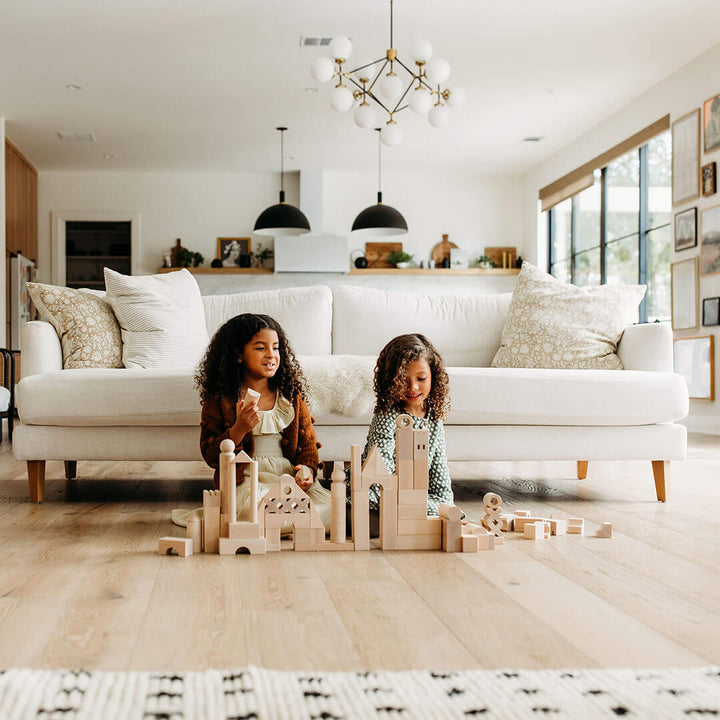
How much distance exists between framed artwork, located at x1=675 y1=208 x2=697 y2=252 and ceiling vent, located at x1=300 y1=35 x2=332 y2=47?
9.62 feet

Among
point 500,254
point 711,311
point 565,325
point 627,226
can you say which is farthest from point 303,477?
point 500,254

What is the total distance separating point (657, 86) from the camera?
678 centimetres

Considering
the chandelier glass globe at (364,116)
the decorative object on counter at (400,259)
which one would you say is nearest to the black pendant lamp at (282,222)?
the decorative object on counter at (400,259)

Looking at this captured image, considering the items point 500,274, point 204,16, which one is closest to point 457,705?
point 204,16

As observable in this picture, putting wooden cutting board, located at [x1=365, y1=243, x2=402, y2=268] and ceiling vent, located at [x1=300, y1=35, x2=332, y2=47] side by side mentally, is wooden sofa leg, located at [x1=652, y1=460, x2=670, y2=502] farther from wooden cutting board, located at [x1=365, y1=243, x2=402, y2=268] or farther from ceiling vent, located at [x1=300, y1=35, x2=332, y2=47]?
wooden cutting board, located at [x1=365, y1=243, x2=402, y2=268]

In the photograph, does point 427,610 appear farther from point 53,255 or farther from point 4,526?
point 53,255

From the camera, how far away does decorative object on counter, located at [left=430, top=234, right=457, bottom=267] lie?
32.3ft

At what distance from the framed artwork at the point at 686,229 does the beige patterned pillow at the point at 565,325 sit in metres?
3.20

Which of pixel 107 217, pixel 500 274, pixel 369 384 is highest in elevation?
pixel 107 217

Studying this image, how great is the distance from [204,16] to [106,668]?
495cm

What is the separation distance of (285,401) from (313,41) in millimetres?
4039

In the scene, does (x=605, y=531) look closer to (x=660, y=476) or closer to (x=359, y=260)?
(x=660, y=476)

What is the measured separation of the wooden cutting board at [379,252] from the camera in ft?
32.3

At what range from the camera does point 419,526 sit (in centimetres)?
197
